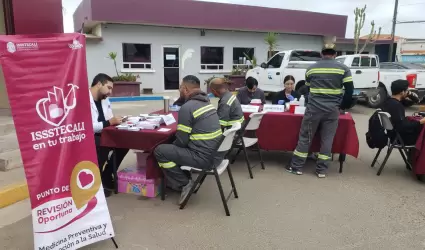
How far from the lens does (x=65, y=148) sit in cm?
252

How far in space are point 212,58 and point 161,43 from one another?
2.61 metres

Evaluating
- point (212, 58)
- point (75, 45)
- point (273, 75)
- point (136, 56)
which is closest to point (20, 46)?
point (75, 45)

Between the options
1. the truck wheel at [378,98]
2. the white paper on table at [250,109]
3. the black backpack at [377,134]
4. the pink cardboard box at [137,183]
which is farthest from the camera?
the truck wheel at [378,98]

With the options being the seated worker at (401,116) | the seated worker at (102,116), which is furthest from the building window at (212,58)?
the seated worker at (102,116)

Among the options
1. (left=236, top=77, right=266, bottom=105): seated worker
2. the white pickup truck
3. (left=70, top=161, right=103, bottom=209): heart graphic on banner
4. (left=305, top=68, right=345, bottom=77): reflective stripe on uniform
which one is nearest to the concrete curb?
A: (left=70, top=161, right=103, bottom=209): heart graphic on banner

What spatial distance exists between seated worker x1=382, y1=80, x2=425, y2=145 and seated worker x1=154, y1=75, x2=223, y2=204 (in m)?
2.59

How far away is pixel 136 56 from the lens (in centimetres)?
1448

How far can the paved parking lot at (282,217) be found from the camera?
9.96 ft

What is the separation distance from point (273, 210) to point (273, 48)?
538 inches

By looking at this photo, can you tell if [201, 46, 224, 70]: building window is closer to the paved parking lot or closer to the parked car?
the parked car

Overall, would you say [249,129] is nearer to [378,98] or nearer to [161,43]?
[378,98]

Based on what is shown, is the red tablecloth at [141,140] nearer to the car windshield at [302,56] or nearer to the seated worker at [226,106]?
the seated worker at [226,106]

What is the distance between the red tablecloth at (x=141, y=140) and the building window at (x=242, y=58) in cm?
1299

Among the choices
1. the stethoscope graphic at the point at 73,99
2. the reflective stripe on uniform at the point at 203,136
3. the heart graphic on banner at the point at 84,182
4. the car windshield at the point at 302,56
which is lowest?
the heart graphic on banner at the point at 84,182
